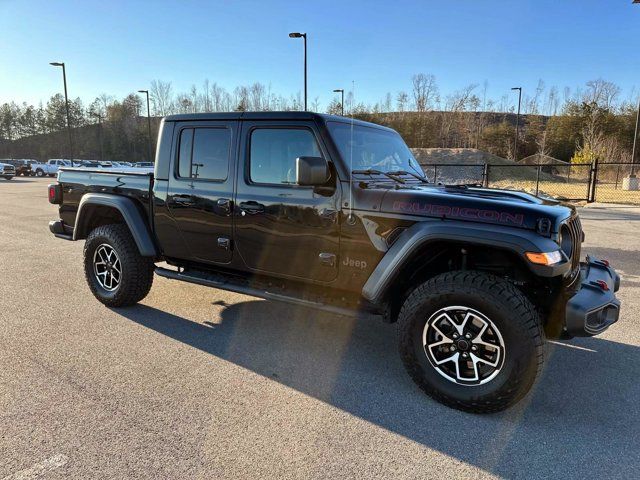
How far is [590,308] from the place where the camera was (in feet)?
9.25

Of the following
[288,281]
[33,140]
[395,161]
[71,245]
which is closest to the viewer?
[288,281]

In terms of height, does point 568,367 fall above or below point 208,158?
below

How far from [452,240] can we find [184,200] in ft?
8.18

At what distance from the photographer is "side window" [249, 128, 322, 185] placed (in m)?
3.55

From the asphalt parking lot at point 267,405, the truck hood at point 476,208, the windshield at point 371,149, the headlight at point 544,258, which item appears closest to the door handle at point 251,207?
the windshield at point 371,149

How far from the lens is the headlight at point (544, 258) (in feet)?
8.71

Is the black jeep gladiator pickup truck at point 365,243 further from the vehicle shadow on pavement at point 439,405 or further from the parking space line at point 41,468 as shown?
the parking space line at point 41,468

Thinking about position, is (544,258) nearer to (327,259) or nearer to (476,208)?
(476,208)

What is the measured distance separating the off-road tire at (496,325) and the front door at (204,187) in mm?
1789

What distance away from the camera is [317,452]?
8.07 ft

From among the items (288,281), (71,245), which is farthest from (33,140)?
(288,281)

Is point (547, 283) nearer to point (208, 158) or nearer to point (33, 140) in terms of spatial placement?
point (208, 158)

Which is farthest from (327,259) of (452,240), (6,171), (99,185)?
(6,171)

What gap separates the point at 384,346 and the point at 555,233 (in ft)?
5.89
